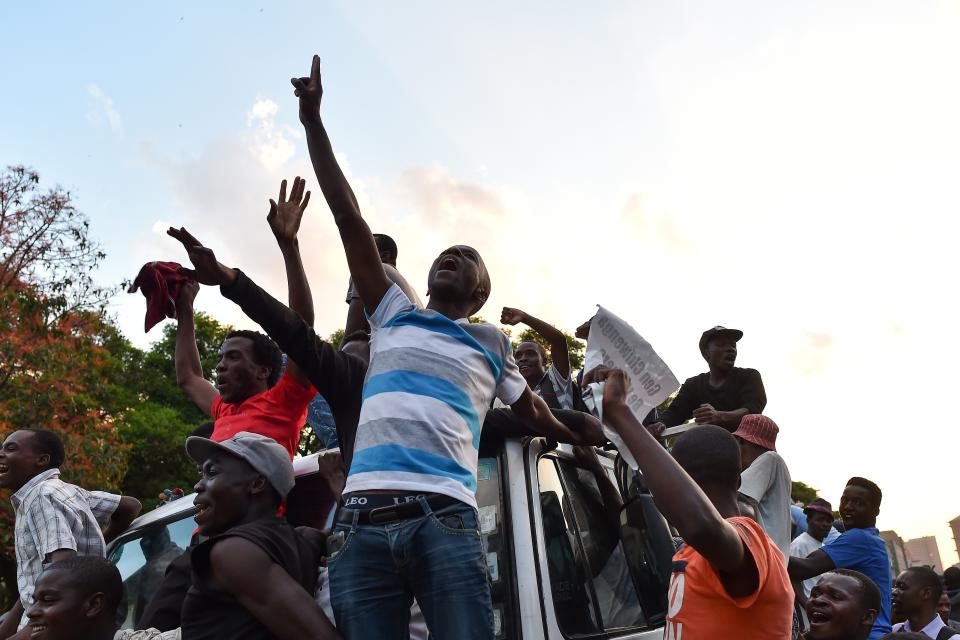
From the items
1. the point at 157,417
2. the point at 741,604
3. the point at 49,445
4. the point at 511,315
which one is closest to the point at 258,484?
the point at 741,604

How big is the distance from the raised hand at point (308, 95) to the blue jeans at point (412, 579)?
1435mm

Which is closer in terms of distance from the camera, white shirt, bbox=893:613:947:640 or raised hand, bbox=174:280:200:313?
raised hand, bbox=174:280:200:313

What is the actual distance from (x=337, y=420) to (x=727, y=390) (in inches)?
133

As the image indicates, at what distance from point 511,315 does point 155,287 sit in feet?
6.74

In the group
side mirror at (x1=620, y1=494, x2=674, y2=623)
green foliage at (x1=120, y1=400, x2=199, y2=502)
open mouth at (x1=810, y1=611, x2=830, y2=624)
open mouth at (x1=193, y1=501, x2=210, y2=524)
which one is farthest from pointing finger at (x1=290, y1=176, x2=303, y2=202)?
green foliage at (x1=120, y1=400, x2=199, y2=502)

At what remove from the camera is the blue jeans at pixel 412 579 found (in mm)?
2443

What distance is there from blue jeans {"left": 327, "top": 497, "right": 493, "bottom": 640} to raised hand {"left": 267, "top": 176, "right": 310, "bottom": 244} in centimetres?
135

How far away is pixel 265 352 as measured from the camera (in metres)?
4.00

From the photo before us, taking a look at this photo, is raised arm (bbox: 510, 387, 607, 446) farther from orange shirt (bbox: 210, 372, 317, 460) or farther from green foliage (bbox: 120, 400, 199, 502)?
green foliage (bbox: 120, 400, 199, 502)

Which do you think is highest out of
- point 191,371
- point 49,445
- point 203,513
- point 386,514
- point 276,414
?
point 191,371

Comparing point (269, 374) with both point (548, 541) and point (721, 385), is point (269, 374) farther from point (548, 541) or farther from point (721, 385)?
point (721, 385)

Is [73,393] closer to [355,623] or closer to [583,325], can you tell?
[583,325]

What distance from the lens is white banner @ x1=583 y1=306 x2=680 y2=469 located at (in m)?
2.44

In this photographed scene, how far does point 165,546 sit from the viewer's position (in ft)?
14.0
